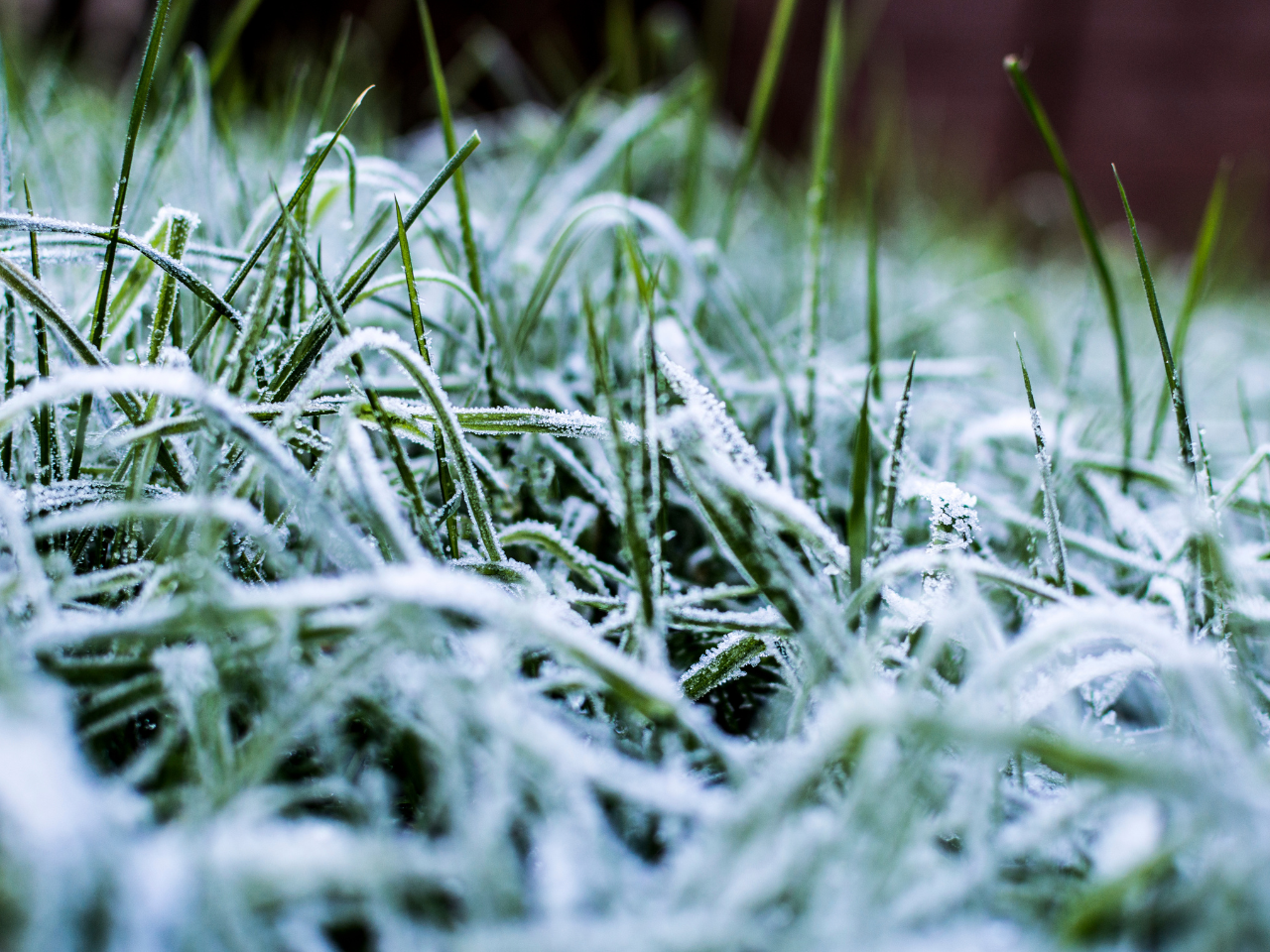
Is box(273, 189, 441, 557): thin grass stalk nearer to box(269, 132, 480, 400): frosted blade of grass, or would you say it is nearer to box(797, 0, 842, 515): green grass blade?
box(269, 132, 480, 400): frosted blade of grass

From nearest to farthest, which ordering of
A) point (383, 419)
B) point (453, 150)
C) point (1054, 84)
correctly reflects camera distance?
point (383, 419) → point (453, 150) → point (1054, 84)

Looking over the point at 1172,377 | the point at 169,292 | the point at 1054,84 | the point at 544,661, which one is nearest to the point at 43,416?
the point at 169,292

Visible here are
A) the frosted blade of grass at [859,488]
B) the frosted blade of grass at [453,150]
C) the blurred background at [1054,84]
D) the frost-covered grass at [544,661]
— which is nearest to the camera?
the frost-covered grass at [544,661]

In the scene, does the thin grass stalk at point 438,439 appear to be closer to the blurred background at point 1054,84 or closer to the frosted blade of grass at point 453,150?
the frosted blade of grass at point 453,150

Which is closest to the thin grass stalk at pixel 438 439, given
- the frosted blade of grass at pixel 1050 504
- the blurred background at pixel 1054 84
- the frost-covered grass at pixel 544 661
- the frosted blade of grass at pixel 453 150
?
the frost-covered grass at pixel 544 661

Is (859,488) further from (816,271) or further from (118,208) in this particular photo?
(118,208)

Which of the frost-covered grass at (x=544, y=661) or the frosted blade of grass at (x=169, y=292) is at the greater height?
the frosted blade of grass at (x=169, y=292)

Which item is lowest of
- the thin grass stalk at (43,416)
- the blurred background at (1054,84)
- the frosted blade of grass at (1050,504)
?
the thin grass stalk at (43,416)

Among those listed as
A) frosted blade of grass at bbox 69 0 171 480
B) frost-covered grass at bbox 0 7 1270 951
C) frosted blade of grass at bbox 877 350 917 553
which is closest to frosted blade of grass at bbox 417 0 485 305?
frost-covered grass at bbox 0 7 1270 951

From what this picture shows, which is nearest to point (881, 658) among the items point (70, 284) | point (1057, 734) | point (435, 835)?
point (1057, 734)
